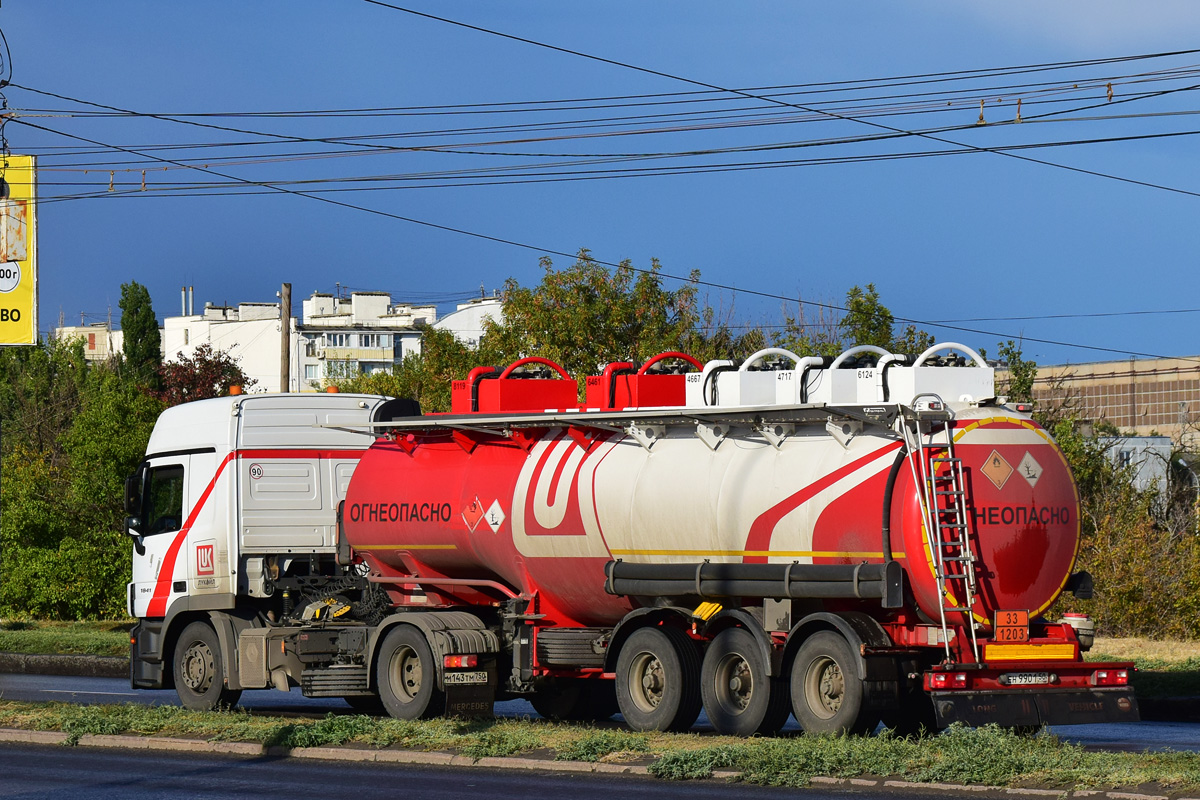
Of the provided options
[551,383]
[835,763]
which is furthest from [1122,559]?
[835,763]

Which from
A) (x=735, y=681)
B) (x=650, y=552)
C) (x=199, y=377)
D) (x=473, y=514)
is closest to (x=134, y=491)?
(x=473, y=514)

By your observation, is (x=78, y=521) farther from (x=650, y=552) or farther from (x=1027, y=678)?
(x=1027, y=678)

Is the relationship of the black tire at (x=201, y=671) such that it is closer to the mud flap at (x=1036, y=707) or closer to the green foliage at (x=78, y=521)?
the mud flap at (x=1036, y=707)

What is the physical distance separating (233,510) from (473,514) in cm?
328

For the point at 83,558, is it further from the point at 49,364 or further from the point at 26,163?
the point at 49,364

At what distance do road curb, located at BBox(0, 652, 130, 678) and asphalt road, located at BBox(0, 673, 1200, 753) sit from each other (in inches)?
29.4

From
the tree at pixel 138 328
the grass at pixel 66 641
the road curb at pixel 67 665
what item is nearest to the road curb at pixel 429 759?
the road curb at pixel 67 665

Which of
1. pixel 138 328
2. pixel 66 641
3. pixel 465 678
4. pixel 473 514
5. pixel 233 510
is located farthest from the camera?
pixel 138 328

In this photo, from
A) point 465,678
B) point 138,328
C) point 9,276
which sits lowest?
point 465,678

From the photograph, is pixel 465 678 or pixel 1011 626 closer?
pixel 1011 626

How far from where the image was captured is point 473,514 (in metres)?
16.9

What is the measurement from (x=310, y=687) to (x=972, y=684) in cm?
766

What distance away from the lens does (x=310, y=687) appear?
17.8 metres

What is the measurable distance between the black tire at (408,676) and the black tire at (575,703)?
1506mm
